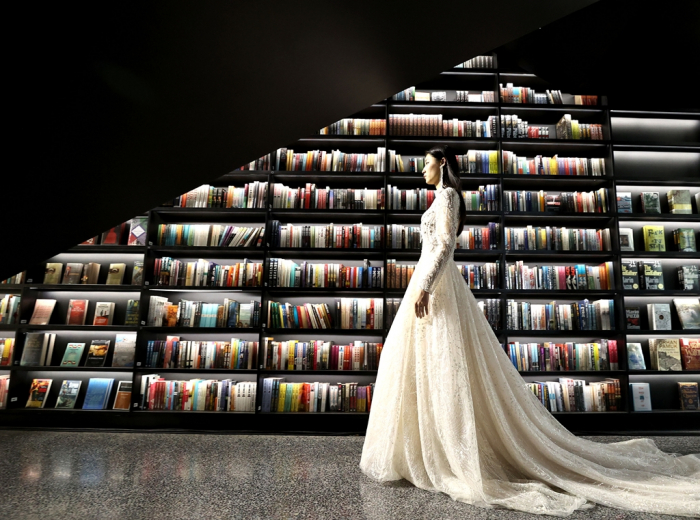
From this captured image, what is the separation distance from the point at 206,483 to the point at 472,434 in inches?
A: 50.5

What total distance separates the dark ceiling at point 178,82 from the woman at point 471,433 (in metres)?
1.68

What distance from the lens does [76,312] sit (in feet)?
12.1

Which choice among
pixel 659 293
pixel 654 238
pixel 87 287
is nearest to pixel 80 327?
pixel 87 287

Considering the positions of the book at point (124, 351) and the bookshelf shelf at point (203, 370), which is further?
the book at point (124, 351)

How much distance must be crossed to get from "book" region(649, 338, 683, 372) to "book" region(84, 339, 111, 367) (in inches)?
190

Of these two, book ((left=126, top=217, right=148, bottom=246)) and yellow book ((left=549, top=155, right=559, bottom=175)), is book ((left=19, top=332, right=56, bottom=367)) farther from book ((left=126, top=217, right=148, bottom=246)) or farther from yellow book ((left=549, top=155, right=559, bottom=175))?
yellow book ((left=549, top=155, right=559, bottom=175))

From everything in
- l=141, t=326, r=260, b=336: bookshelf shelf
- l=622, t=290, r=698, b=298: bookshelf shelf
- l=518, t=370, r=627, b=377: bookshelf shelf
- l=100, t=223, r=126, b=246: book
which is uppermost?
l=100, t=223, r=126, b=246: book

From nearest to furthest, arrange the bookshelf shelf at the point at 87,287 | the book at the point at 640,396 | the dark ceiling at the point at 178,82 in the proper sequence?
the dark ceiling at the point at 178,82 < the book at the point at 640,396 < the bookshelf shelf at the point at 87,287

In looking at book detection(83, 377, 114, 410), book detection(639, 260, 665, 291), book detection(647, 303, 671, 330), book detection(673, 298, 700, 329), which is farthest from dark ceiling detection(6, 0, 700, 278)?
book detection(673, 298, 700, 329)

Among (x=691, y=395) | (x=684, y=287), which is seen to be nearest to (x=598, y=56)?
(x=684, y=287)

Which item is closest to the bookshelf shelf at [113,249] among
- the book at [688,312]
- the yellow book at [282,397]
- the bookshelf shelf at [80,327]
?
the bookshelf shelf at [80,327]

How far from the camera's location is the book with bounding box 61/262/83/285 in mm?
3693

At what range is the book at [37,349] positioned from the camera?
11.5ft

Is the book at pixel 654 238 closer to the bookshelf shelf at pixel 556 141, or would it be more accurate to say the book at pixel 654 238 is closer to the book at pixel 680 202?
the book at pixel 680 202
